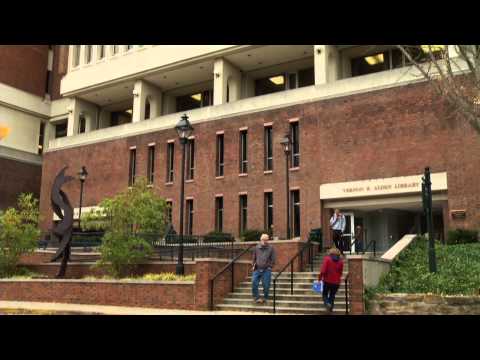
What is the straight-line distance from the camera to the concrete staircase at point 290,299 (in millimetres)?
13922

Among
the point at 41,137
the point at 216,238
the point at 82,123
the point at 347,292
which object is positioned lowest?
the point at 347,292

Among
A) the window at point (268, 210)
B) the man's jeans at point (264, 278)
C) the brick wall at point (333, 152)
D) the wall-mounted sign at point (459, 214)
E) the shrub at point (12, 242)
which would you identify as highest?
the brick wall at point (333, 152)

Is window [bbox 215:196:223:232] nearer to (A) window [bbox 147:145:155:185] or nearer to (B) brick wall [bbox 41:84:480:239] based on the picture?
(B) brick wall [bbox 41:84:480:239]

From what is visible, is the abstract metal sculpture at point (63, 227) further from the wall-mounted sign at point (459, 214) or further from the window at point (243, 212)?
the wall-mounted sign at point (459, 214)

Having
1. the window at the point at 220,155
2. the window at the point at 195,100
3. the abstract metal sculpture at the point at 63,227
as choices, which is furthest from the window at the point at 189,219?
the abstract metal sculpture at the point at 63,227

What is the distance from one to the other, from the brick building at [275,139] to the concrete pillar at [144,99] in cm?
10

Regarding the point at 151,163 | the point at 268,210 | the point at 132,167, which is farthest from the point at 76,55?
the point at 268,210

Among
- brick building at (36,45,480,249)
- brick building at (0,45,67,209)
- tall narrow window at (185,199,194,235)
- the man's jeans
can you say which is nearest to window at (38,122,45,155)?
brick building at (0,45,67,209)

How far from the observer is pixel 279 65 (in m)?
38.8

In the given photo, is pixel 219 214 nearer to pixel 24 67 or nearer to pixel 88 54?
pixel 88 54

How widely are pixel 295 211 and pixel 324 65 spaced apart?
8.91 meters

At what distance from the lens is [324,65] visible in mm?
33031
